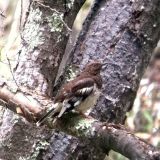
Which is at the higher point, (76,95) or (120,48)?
(120,48)

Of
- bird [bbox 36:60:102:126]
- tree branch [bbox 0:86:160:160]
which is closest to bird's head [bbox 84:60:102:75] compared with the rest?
bird [bbox 36:60:102:126]

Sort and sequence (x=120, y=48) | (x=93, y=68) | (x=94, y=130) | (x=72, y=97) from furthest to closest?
1. (x=120, y=48)
2. (x=93, y=68)
3. (x=72, y=97)
4. (x=94, y=130)

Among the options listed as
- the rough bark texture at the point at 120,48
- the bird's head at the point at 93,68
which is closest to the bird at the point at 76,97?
the bird's head at the point at 93,68

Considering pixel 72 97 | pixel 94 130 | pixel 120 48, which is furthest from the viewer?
pixel 120 48

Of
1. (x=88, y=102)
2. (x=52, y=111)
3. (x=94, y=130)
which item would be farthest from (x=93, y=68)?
(x=94, y=130)

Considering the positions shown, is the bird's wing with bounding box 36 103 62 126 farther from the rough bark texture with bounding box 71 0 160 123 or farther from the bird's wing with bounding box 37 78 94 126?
the rough bark texture with bounding box 71 0 160 123

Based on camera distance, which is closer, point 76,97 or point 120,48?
point 76,97

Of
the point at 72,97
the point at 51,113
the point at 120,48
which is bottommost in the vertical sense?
the point at 51,113

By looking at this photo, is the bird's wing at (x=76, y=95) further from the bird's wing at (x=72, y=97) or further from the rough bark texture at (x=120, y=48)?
the rough bark texture at (x=120, y=48)

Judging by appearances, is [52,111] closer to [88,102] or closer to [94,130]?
[88,102]

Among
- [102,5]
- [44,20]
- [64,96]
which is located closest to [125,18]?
[102,5]
